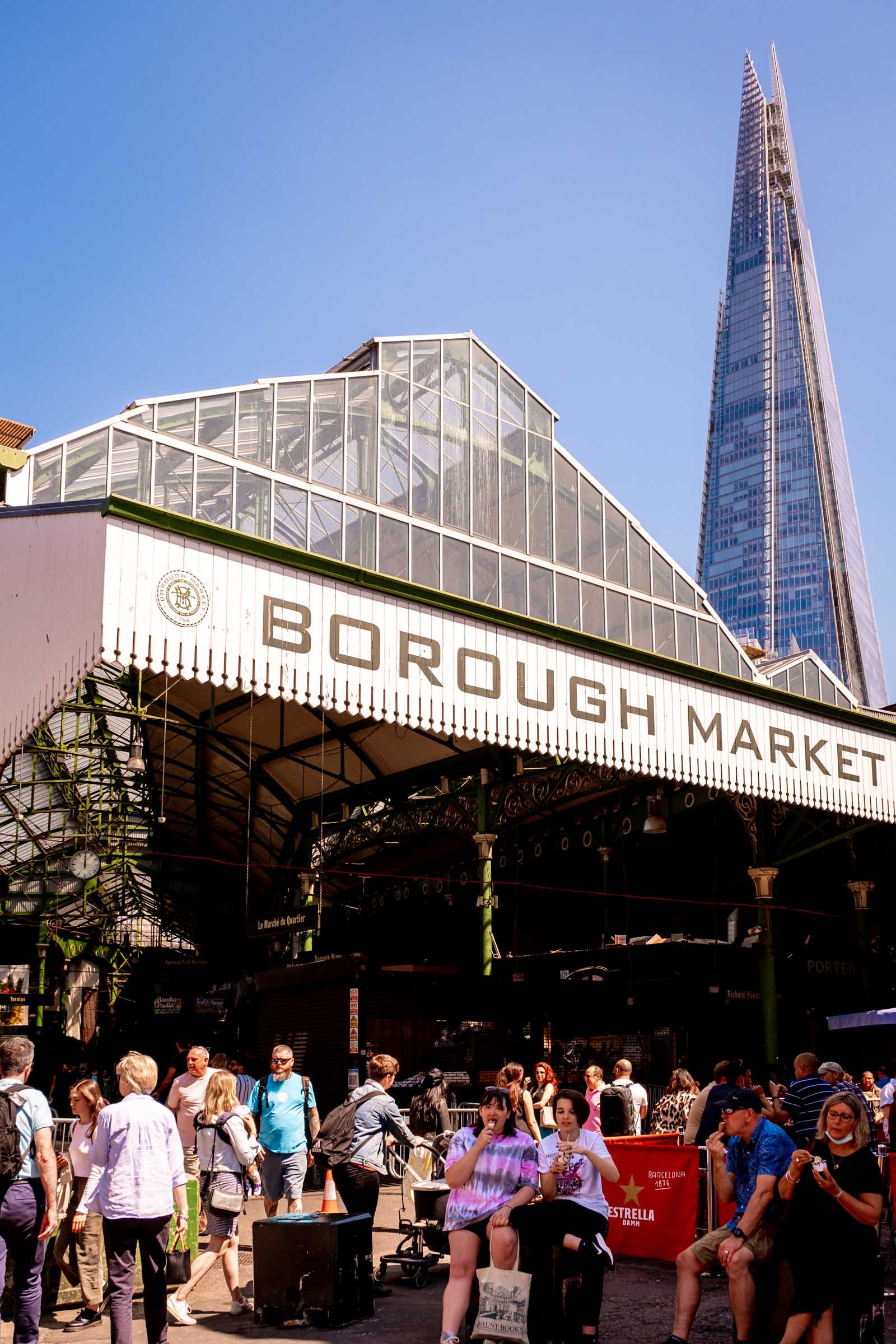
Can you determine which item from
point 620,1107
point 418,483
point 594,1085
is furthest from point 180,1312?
point 418,483

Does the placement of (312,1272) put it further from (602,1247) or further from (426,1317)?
(602,1247)

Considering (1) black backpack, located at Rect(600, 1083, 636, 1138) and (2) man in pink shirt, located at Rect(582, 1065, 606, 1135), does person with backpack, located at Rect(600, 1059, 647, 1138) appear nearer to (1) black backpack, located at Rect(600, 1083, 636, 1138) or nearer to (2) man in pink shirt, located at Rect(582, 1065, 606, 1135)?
(1) black backpack, located at Rect(600, 1083, 636, 1138)

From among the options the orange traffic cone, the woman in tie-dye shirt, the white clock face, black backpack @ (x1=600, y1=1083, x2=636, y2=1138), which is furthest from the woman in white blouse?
the white clock face

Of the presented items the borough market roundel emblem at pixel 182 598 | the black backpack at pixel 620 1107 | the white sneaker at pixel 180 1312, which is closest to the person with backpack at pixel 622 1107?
the black backpack at pixel 620 1107

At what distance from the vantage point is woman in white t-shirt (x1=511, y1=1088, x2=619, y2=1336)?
24.8ft

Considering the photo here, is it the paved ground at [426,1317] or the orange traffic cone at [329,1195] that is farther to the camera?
the orange traffic cone at [329,1195]

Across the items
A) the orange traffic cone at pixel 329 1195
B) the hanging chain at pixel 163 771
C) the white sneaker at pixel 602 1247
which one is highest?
the hanging chain at pixel 163 771

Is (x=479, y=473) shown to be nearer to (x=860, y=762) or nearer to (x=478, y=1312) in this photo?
(x=860, y=762)

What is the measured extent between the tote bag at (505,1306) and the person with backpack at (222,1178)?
2.46 metres

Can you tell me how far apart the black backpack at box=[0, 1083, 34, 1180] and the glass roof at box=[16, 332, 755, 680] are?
15179mm

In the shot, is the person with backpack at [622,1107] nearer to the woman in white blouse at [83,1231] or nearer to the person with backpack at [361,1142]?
the person with backpack at [361,1142]

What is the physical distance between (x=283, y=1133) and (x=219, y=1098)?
84cm

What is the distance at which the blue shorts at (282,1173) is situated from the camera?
10.3m

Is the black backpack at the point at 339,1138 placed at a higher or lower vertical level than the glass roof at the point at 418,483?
lower
